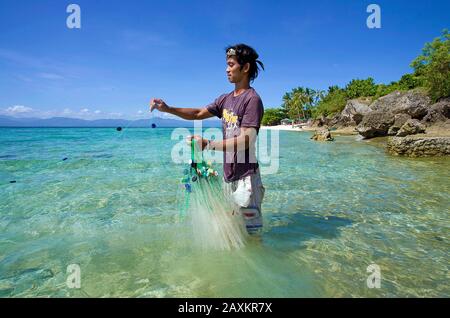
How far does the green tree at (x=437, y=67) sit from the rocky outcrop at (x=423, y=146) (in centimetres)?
1670

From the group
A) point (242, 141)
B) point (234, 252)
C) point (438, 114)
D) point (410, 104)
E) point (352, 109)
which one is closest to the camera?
point (242, 141)

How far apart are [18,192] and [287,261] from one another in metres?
6.67

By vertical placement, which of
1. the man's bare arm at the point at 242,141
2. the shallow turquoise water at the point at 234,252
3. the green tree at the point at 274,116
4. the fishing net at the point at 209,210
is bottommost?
the shallow turquoise water at the point at 234,252

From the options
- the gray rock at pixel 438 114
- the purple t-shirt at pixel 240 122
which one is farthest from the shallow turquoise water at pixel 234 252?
the gray rock at pixel 438 114

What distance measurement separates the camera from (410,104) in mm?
25766

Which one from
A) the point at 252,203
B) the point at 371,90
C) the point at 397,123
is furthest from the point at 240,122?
the point at 371,90

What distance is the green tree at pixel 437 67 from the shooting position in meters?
25.1

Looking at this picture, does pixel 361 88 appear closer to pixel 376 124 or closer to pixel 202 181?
pixel 376 124

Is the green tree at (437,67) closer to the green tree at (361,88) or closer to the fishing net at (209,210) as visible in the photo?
the fishing net at (209,210)

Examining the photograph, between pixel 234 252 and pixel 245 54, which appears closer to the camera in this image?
pixel 245 54

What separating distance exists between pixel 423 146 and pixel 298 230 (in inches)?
A: 422

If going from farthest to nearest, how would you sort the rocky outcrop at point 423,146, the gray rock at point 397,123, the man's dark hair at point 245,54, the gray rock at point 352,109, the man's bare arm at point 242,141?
the gray rock at point 352,109 < the gray rock at point 397,123 < the rocky outcrop at point 423,146 < the man's dark hair at point 245,54 < the man's bare arm at point 242,141
